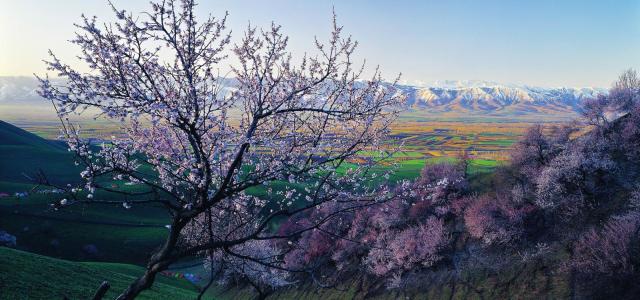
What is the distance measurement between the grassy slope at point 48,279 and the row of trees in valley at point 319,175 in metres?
8.80

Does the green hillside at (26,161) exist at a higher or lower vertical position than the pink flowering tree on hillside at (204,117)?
lower

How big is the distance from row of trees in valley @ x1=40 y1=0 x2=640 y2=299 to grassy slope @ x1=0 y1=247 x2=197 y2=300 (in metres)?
8.80

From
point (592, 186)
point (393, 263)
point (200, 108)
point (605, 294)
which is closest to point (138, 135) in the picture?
point (200, 108)

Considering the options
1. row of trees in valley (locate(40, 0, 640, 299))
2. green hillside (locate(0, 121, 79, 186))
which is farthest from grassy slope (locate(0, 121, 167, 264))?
row of trees in valley (locate(40, 0, 640, 299))

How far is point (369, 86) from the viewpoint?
13078 millimetres

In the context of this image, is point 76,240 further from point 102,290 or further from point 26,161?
point 102,290

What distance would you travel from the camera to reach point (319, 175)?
48.5 feet

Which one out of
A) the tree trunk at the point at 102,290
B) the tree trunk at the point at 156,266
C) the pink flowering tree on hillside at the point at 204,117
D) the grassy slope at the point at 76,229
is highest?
the pink flowering tree on hillside at the point at 204,117

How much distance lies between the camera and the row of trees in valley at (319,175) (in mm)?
9797

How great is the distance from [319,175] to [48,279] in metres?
29.0

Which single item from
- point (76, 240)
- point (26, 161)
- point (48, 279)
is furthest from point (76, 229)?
point (26, 161)

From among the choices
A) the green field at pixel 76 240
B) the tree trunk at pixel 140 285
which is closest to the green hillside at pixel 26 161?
the green field at pixel 76 240

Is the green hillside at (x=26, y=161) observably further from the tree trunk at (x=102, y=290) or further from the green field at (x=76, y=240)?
the tree trunk at (x=102, y=290)

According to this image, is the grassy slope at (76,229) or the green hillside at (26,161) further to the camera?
the green hillside at (26,161)
